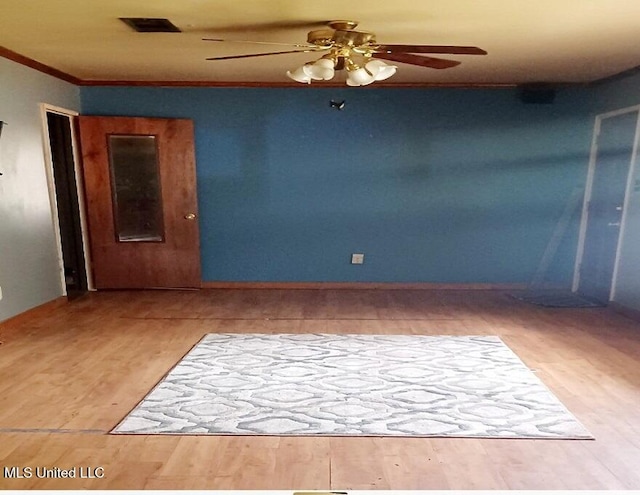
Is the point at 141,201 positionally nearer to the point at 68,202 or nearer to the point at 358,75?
the point at 68,202

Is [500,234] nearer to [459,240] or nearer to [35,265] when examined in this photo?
[459,240]

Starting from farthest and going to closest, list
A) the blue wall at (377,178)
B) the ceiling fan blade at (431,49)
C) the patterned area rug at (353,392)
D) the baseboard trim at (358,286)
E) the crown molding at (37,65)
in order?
the baseboard trim at (358,286)
the blue wall at (377,178)
the crown molding at (37,65)
the ceiling fan blade at (431,49)
the patterned area rug at (353,392)

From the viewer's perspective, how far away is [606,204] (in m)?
5.07

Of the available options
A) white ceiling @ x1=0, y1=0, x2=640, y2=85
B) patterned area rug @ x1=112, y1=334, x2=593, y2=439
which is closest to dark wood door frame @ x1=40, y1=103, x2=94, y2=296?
white ceiling @ x1=0, y1=0, x2=640, y2=85

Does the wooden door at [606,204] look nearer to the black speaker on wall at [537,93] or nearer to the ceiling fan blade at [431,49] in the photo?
the black speaker on wall at [537,93]

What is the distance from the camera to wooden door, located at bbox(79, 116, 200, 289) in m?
5.18

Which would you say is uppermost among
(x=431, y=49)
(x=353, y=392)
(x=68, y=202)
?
(x=431, y=49)

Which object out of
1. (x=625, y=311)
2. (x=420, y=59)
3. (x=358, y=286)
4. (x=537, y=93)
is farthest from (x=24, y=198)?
(x=625, y=311)

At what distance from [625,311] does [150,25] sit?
191 inches

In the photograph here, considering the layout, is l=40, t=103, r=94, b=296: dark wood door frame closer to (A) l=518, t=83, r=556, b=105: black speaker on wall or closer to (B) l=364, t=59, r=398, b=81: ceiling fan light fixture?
(B) l=364, t=59, r=398, b=81: ceiling fan light fixture

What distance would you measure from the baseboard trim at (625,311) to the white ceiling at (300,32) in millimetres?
2324

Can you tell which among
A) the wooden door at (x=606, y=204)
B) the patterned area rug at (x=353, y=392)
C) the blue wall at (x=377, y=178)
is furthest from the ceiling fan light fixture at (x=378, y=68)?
the wooden door at (x=606, y=204)

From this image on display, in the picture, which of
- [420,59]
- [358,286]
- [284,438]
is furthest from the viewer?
[358,286]

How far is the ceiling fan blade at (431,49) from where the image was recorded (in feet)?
8.66
